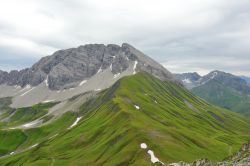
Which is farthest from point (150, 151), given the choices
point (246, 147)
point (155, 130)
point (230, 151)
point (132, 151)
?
point (246, 147)

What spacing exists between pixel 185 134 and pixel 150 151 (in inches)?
1530

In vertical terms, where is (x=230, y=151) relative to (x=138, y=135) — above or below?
below

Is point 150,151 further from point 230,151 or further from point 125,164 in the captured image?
point 230,151

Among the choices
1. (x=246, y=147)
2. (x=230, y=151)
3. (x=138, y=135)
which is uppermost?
(x=246, y=147)

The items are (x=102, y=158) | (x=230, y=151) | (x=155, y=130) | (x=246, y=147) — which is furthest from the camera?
(x=230, y=151)

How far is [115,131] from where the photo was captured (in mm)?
193625

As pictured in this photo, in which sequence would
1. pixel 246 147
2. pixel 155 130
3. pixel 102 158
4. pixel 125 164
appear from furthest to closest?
1. pixel 155 130
2. pixel 102 158
3. pixel 125 164
4. pixel 246 147

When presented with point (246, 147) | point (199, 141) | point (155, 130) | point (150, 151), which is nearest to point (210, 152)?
point (199, 141)

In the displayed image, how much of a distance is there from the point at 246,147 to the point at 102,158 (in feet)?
299

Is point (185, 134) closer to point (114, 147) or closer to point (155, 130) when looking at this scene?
point (155, 130)

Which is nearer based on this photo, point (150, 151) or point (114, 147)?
point (150, 151)

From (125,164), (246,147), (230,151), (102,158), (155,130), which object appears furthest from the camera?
(230,151)

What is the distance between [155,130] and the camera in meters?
178

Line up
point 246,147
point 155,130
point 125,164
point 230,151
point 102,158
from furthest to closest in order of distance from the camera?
point 230,151
point 155,130
point 102,158
point 125,164
point 246,147
